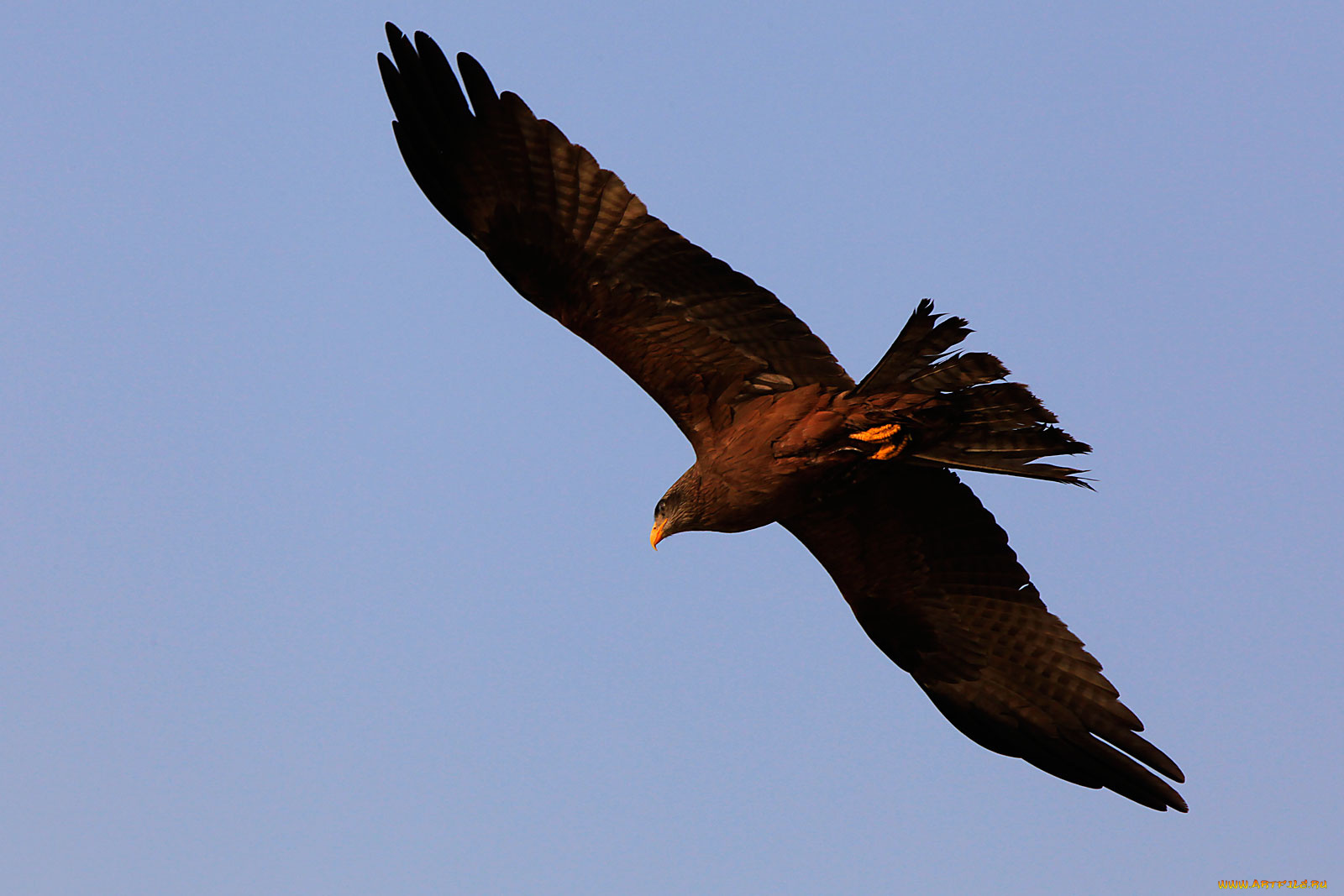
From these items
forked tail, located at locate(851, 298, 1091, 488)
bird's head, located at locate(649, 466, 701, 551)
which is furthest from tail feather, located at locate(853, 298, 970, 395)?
bird's head, located at locate(649, 466, 701, 551)

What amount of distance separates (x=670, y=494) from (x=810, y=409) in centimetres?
92

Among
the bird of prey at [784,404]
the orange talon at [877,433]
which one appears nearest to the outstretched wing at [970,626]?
the bird of prey at [784,404]

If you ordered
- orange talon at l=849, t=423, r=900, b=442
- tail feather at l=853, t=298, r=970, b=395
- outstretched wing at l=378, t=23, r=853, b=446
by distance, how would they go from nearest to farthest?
tail feather at l=853, t=298, r=970, b=395 → orange talon at l=849, t=423, r=900, b=442 → outstretched wing at l=378, t=23, r=853, b=446

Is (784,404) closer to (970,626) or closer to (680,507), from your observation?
(680,507)

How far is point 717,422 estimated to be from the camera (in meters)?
6.98

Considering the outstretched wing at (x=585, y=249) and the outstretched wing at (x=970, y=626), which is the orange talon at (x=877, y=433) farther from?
the outstretched wing at (x=970, y=626)

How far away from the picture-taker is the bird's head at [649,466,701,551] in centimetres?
688

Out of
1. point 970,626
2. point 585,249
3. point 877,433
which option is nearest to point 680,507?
point 877,433

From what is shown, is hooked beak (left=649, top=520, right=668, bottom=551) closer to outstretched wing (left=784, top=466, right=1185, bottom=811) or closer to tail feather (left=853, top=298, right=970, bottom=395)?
outstretched wing (left=784, top=466, right=1185, bottom=811)

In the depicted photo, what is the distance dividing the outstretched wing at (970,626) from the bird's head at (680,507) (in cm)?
82

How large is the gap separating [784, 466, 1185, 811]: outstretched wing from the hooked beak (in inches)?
35.8

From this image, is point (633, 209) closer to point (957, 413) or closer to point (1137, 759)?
point (957, 413)

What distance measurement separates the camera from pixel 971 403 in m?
6.07

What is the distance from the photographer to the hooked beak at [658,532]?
701 cm
